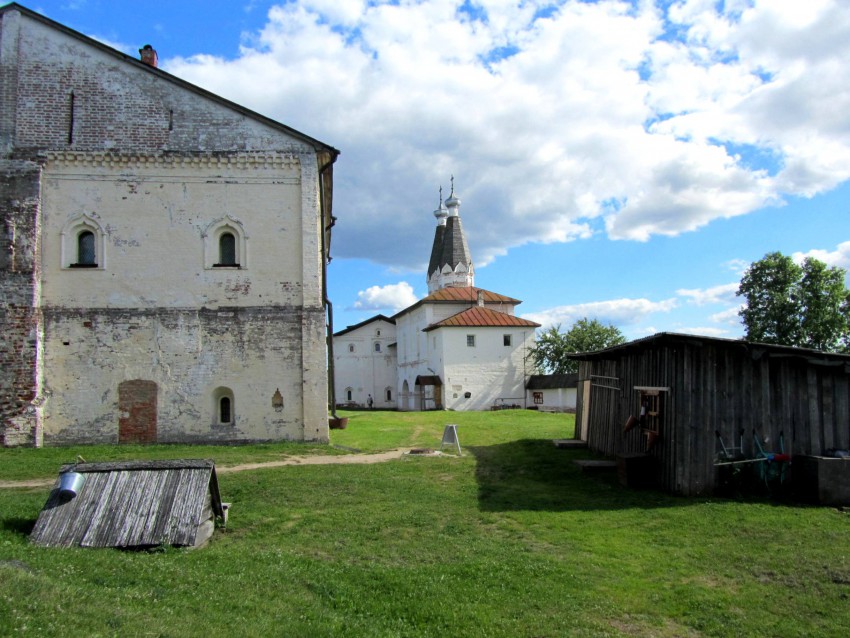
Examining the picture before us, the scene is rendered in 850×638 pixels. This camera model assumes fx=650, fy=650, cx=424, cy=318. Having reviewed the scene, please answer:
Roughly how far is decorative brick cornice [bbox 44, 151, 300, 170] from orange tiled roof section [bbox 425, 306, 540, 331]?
2709 cm

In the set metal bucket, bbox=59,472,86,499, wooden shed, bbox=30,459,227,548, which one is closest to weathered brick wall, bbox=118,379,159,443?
wooden shed, bbox=30,459,227,548

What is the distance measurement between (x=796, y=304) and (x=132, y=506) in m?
42.3

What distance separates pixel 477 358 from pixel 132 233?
30.1 meters

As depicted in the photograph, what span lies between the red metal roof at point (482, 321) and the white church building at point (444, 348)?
70mm

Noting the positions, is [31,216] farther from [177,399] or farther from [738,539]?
[738,539]

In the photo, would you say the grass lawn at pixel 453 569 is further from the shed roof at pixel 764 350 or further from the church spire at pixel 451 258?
the church spire at pixel 451 258

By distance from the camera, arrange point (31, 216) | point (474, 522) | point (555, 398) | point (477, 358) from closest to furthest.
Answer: point (474, 522) < point (31, 216) < point (555, 398) < point (477, 358)

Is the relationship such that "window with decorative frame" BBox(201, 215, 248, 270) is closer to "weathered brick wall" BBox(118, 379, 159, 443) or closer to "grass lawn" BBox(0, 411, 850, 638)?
"weathered brick wall" BBox(118, 379, 159, 443)

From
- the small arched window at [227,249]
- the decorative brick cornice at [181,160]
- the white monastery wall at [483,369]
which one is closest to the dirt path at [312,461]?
the small arched window at [227,249]

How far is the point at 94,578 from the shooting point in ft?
20.7

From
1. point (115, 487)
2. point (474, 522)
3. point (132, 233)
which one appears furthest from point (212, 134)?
point (474, 522)

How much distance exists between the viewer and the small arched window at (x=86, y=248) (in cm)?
1862

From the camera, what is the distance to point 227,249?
758 inches

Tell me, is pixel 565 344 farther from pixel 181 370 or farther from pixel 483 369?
pixel 181 370
